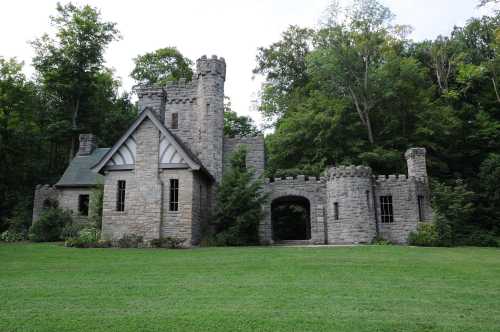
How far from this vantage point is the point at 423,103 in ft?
98.2

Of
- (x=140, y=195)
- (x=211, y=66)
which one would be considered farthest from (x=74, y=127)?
(x=140, y=195)

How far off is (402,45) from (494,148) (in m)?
11.5

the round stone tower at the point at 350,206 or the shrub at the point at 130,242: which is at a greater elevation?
the round stone tower at the point at 350,206

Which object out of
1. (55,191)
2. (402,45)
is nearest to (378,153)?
(402,45)

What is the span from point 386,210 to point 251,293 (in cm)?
1547

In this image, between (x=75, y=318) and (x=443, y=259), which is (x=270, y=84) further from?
(x=75, y=318)

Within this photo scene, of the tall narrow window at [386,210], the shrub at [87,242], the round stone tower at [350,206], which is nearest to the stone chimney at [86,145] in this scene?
the shrub at [87,242]

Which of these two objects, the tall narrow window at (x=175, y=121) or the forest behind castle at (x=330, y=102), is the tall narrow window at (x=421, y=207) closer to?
the forest behind castle at (x=330, y=102)

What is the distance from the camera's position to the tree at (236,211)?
65.4ft

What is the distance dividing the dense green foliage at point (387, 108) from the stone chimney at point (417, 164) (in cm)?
362

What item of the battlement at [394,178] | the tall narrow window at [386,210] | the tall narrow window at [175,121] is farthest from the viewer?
the tall narrow window at [175,121]

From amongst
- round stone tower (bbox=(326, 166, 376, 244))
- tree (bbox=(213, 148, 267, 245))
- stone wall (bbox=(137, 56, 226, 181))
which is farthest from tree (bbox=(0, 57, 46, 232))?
round stone tower (bbox=(326, 166, 376, 244))

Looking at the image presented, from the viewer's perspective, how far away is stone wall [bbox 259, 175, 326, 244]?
74.9ft

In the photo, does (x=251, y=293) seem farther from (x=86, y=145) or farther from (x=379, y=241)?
(x=86, y=145)
